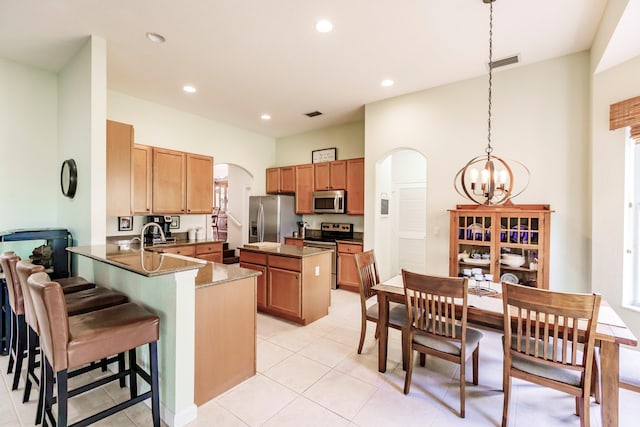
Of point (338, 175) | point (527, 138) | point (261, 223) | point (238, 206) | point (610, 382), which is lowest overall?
point (610, 382)

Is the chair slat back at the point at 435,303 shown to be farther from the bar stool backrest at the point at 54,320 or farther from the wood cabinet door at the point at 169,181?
the wood cabinet door at the point at 169,181

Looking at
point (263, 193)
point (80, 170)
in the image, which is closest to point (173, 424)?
point (80, 170)

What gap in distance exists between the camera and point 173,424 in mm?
1868

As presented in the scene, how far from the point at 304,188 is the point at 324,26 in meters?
3.52

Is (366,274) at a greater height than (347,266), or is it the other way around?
(366,274)


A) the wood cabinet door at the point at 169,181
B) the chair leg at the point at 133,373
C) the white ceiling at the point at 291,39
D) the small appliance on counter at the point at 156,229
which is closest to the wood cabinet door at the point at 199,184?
the wood cabinet door at the point at 169,181

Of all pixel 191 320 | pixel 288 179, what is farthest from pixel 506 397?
pixel 288 179

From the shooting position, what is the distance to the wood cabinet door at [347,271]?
5070mm

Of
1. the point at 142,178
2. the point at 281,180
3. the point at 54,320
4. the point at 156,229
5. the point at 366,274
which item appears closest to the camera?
the point at 54,320

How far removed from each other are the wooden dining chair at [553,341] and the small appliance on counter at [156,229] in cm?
469

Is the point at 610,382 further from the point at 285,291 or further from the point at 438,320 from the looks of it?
the point at 285,291

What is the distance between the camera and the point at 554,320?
169cm

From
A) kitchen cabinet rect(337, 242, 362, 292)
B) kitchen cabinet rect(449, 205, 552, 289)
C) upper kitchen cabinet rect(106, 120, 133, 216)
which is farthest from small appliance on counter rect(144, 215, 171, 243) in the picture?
kitchen cabinet rect(449, 205, 552, 289)

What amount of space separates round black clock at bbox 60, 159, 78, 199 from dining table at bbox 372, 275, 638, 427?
3.44 m
